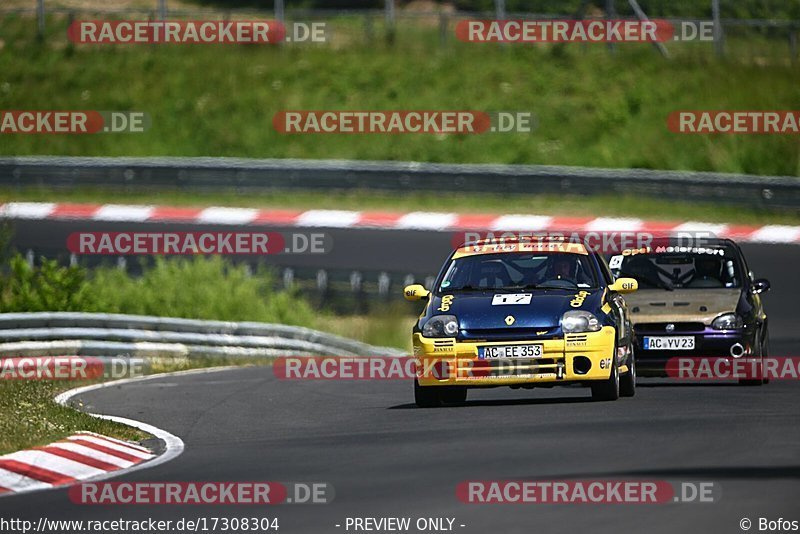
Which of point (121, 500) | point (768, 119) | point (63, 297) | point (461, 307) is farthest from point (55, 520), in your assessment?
point (768, 119)

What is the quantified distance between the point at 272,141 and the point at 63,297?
1744 cm

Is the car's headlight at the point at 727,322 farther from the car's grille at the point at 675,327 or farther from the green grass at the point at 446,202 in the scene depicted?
the green grass at the point at 446,202

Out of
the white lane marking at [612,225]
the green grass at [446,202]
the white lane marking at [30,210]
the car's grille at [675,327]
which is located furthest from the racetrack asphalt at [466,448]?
the white lane marking at [30,210]

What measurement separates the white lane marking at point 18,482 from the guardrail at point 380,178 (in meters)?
21.3

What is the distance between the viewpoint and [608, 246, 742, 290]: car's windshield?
16.7 m

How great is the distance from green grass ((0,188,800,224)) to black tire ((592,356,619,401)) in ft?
53.4

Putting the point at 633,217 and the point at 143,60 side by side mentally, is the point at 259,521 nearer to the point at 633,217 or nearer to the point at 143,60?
the point at 633,217

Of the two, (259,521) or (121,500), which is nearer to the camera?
(259,521)

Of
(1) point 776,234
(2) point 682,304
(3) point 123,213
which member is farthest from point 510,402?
(3) point 123,213

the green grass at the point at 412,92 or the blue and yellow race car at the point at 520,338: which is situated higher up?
the green grass at the point at 412,92

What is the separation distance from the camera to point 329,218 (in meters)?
31.6

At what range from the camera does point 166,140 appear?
40.2 metres

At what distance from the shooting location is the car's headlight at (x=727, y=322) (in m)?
16.0

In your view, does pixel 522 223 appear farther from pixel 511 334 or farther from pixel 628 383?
pixel 511 334
